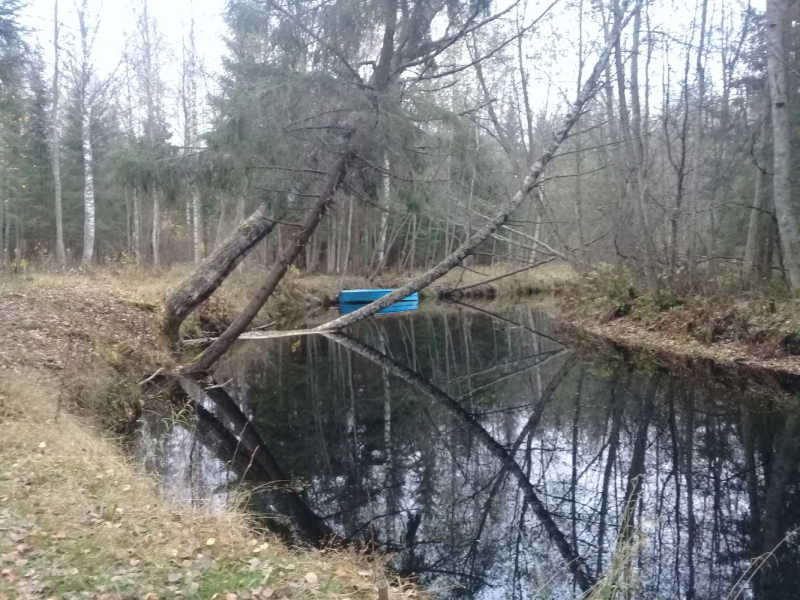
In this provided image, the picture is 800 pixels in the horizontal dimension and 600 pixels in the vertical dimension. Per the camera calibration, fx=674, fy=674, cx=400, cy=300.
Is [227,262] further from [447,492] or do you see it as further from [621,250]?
[621,250]

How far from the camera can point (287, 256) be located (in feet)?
37.5

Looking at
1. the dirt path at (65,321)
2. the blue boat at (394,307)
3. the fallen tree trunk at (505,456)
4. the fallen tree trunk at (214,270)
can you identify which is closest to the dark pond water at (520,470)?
the fallen tree trunk at (505,456)

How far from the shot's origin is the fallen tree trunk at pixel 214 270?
42.0 feet

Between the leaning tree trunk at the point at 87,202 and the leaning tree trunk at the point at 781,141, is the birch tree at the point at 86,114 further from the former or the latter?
the leaning tree trunk at the point at 781,141

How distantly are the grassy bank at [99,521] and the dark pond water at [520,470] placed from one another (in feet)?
2.55

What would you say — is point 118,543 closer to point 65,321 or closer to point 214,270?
point 65,321

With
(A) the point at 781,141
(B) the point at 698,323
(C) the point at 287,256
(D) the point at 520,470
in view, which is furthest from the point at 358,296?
(D) the point at 520,470

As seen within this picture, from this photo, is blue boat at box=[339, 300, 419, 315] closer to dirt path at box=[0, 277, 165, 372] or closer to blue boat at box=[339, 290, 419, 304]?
blue boat at box=[339, 290, 419, 304]

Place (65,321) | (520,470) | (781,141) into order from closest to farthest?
(520,470) < (65,321) < (781,141)

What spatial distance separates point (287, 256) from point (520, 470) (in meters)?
5.46

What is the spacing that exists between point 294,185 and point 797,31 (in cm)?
1175

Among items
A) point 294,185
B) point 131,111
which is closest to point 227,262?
point 294,185

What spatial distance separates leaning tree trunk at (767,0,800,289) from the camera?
12.7 meters

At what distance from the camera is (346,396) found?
40.5ft
